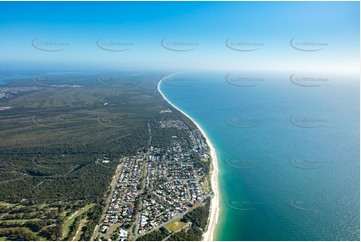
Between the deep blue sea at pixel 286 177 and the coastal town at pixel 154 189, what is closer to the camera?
the coastal town at pixel 154 189

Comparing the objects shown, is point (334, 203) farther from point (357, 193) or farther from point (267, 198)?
point (267, 198)

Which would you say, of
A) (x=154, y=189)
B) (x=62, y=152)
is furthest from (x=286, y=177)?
(x=62, y=152)

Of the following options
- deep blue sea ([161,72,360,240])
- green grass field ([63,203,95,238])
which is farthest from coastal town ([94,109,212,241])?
deep blue sea ([161,72,360,240])

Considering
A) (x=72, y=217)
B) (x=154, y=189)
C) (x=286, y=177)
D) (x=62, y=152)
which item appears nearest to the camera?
(x=72, y=217)

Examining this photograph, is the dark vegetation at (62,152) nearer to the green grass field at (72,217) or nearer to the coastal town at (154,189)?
the green grass field at (72,217)

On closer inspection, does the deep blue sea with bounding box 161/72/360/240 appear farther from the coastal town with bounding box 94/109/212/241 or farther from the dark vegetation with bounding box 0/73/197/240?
the dark vegetation with bounding box 0/73/197/240

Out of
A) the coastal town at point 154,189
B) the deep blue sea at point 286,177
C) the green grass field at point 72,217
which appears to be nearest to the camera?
the green grass field at point 72,217

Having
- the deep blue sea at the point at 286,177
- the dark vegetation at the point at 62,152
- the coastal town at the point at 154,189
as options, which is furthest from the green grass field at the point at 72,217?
the deep blue sea at the point at 286,177

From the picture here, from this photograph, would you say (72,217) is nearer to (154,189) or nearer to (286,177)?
(154,189)
